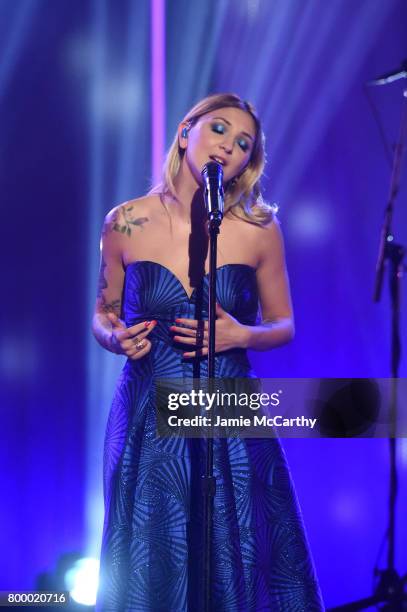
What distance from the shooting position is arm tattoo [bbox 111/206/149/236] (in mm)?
2072

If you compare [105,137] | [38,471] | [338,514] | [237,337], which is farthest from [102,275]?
[338,514]

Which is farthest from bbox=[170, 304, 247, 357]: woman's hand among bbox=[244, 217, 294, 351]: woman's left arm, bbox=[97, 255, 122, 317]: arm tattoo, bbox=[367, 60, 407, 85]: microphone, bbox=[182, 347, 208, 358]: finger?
bbox=[367, 60, 407, 85]: microphone

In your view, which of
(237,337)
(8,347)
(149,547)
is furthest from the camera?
(8,347)

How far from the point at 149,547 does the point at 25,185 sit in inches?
49.3

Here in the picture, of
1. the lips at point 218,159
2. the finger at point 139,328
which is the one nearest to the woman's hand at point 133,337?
the finger at point 139,328

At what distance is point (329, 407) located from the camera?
7.52 ft

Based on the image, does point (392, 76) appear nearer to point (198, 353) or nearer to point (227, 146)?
point (227, 146)

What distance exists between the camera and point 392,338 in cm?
252

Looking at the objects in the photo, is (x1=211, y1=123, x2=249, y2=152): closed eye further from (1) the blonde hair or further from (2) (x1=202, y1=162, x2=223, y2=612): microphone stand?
(2) (x1=202, y1=162, x2=223, y2=612): microphone stand

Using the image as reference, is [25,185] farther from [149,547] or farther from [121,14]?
[149,547]

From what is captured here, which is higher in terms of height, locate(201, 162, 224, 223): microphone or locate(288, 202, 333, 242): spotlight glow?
locate(288, 202, 333, 242): spotlight glow

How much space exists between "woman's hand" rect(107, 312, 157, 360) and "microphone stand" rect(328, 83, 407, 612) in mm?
921

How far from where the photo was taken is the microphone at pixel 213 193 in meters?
1.61

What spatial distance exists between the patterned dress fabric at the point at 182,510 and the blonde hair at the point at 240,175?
0.29m
